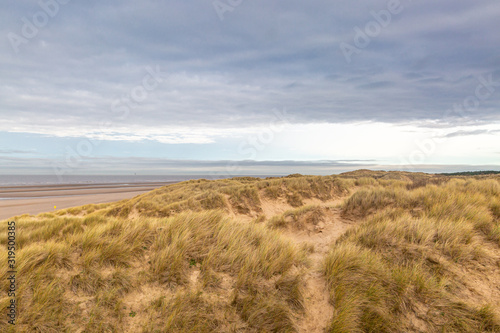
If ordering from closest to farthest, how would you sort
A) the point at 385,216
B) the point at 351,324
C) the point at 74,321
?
the point at 74,321, the point at 351,324, the point at 385,216

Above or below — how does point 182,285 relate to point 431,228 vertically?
below

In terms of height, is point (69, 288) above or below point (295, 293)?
above

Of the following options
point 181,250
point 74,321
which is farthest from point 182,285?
point 74,321

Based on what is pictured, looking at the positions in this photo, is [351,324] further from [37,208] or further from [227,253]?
[37,208]

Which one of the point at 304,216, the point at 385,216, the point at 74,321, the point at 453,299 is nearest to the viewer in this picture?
the point at 74,321

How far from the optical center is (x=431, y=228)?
6.12 meters

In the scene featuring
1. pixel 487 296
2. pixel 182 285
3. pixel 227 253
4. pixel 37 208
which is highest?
pixel 227 253

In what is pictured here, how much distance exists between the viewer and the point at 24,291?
356 cm

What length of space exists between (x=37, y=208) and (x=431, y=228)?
35.7m

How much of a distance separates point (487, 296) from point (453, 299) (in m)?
0.96

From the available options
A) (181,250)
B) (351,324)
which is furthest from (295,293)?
(181,250)

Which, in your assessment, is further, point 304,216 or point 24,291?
point 304,216

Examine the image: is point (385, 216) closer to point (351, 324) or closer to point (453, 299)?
point (453, 299)

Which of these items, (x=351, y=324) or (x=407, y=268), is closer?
(x=351, y=324)
